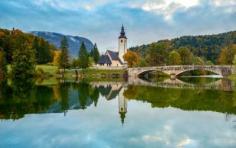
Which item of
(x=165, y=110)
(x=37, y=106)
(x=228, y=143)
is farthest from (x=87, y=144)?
(x=37, y=106)

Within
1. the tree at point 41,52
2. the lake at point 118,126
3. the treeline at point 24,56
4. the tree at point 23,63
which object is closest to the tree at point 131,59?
the treeline at point 24,56

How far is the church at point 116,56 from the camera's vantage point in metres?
115

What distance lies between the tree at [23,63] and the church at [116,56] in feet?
133

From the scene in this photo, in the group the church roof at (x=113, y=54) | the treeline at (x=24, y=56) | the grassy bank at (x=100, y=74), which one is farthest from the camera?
the church roof at (x=113, y=54)

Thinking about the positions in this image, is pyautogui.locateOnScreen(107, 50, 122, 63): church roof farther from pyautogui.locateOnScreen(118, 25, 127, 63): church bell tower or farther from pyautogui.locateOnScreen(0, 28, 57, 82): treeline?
pyautogui.locateOnScreen(0, 28, 57, 82): treeline

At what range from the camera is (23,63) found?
7256cm

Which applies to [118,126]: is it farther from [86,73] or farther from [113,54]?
[113,54]

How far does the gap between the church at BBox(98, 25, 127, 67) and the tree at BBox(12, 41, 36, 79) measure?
40.6 meters

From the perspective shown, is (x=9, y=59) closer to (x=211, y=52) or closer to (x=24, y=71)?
(x=24, y=71)

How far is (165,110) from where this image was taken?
26703 mm

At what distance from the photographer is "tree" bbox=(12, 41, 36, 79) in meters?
72.4

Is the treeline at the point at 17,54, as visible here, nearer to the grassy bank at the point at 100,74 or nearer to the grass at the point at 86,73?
the grass at the point at 86,73

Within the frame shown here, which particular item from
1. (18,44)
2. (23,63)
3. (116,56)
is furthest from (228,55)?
(23,63)

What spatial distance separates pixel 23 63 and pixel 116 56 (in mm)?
48070
